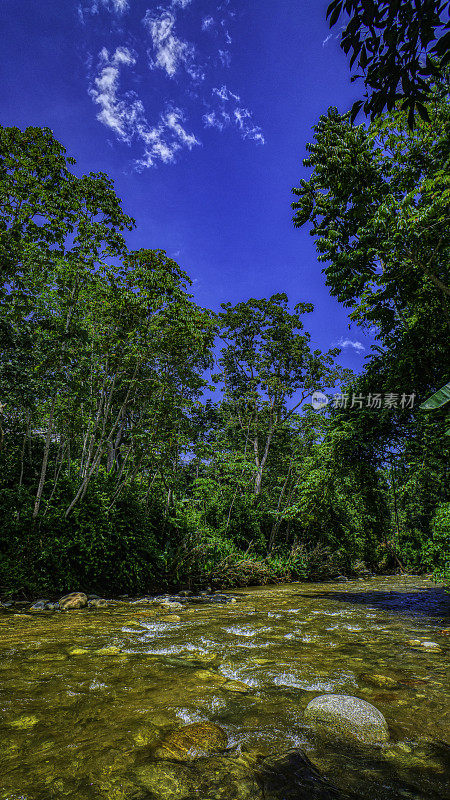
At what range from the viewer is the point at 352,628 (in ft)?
17.9

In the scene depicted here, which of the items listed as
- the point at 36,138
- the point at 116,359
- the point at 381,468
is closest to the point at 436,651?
the point at 381,468

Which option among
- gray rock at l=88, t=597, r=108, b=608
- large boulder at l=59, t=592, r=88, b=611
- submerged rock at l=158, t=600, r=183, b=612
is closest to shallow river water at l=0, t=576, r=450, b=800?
large boulder at l=59, t=592, r=88, b=611

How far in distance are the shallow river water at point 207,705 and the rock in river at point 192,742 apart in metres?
0.05

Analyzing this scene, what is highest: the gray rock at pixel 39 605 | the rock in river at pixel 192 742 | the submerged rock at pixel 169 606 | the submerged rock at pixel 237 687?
the rock in river at pixel 192 742

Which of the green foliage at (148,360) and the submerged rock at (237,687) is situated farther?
the green foliage at (148,360)

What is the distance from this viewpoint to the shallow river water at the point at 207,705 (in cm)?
166

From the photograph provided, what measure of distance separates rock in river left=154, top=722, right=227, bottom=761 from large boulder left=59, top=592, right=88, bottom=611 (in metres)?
4.96

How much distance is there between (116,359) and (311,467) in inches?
239

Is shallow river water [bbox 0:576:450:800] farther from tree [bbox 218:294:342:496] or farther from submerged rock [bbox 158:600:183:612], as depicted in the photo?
tree [bbox 218:294:342:496]

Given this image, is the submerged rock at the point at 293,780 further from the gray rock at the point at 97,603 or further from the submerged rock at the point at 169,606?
the gray rock at the point at 97,603

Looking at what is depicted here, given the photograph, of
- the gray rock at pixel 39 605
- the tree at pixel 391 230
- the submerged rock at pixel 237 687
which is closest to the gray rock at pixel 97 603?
the gray rock at pixel 39 605

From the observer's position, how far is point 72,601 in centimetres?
618

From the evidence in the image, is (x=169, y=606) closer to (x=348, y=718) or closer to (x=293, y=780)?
(x=348, y=718)

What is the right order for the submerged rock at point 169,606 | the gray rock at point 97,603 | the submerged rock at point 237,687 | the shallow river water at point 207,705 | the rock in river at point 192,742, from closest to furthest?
the shallow river water at point 207,705 < the rock in river at point 192,742 < the submerged rock at point 237,687 < the gray rock at point 97,603 < the submerged rock at point 169,606
